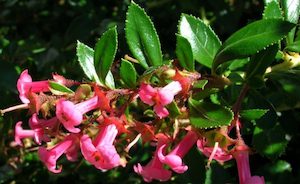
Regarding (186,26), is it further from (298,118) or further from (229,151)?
(298,118)

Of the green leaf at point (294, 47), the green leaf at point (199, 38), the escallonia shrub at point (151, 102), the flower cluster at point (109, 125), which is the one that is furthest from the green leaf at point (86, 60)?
the green leaf at point (294, 47)

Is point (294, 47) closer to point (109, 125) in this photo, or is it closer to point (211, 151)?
point (211, 151)

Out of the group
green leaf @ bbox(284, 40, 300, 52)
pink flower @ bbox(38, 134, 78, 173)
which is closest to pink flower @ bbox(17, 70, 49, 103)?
pink flower @ bbox(38, 134, 78, 173)

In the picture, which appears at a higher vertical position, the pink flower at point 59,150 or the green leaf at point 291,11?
the green leaf at point 291,11

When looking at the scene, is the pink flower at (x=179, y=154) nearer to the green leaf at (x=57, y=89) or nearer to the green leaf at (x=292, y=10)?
the green leaf at (x=57, y=89)

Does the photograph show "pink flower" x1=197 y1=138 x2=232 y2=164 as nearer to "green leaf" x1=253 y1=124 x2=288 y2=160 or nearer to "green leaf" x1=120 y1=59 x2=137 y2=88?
"green leaf" x1=120 y1=59 x2=137 y2=88

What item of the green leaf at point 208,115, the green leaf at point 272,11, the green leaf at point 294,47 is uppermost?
the green leaf at point 272,11

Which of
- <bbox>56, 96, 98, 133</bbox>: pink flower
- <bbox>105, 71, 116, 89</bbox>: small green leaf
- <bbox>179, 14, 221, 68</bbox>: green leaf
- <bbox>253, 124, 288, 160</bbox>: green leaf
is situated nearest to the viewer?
<bbox>56, 96, 98, 133</bbox>: pink flower

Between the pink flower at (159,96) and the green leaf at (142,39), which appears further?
the green leaf at (142,39)
